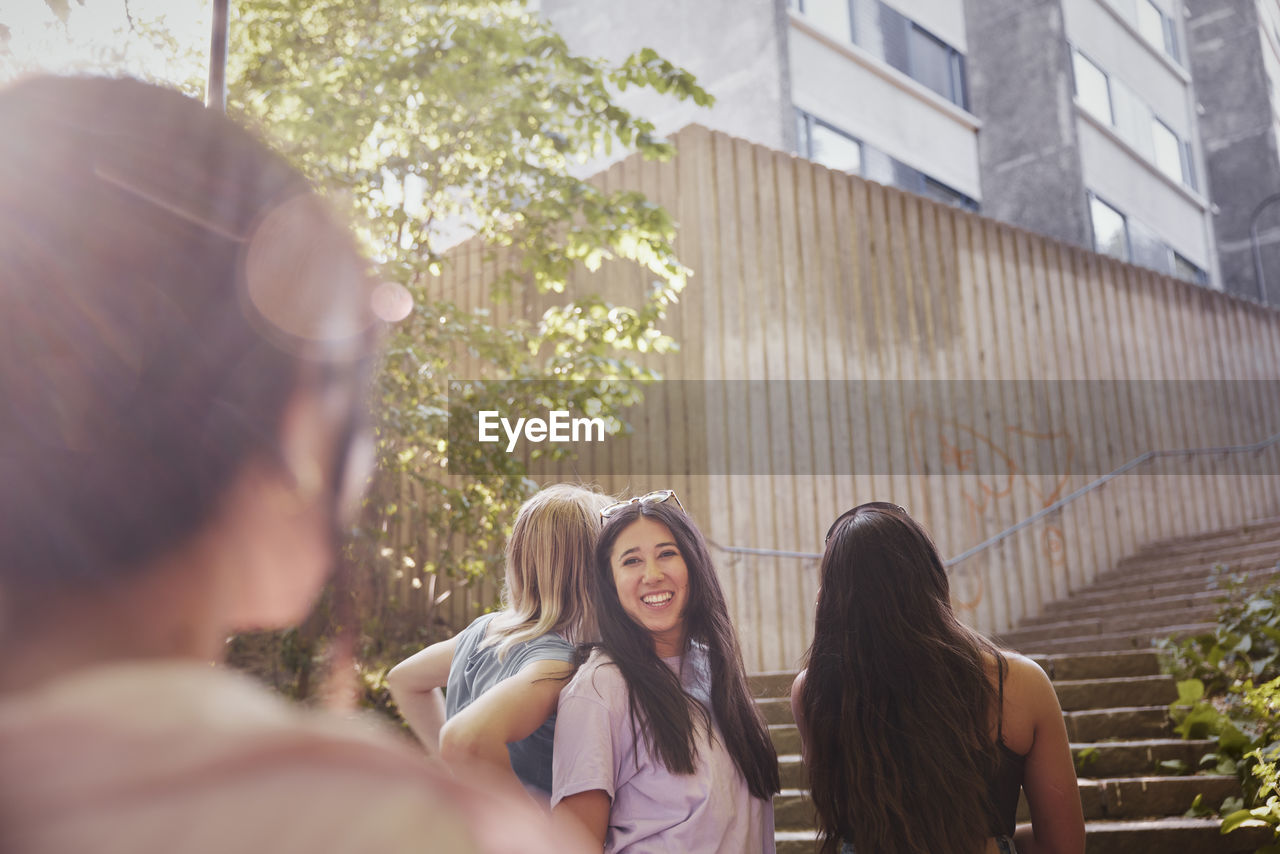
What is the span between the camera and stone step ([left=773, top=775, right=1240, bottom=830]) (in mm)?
4652

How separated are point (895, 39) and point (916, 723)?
12374mm

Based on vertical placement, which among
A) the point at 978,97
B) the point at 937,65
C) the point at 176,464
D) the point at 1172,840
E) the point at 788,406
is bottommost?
the point at 1172,840

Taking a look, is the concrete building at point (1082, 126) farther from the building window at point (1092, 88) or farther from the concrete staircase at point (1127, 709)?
the concrete staircase at point (1127, 709)

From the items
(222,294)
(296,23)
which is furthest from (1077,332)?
(222,294)

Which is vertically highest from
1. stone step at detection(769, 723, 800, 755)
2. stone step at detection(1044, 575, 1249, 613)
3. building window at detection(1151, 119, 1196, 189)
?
building window at detection(1151, 119, 1196, 189)

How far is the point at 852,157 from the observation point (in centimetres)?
1209

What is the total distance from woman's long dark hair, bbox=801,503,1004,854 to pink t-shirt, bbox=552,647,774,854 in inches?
10.1

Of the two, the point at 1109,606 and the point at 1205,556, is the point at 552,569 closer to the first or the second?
the point at 1109,606

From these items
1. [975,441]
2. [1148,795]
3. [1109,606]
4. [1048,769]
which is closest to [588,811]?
[1048,769]

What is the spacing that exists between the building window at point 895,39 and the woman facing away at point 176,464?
38.4 feet

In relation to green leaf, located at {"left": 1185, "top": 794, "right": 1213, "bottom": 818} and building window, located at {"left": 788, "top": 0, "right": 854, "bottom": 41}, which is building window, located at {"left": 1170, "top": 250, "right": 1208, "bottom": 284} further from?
green leaf, located at {"left": 1185, "top": 794, "right": 1213, "bottom": 818}

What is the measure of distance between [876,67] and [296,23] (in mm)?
7797

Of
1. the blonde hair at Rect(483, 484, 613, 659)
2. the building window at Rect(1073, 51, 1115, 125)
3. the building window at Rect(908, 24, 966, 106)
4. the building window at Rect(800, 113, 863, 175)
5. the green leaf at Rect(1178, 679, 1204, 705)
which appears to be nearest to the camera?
the blonde hair at Rect(483, 484, 613, 659)

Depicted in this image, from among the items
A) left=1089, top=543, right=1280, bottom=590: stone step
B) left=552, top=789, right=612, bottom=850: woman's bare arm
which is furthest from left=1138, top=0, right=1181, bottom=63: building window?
left=552, top=789, right=612, bottom=850: woman's bare arm
